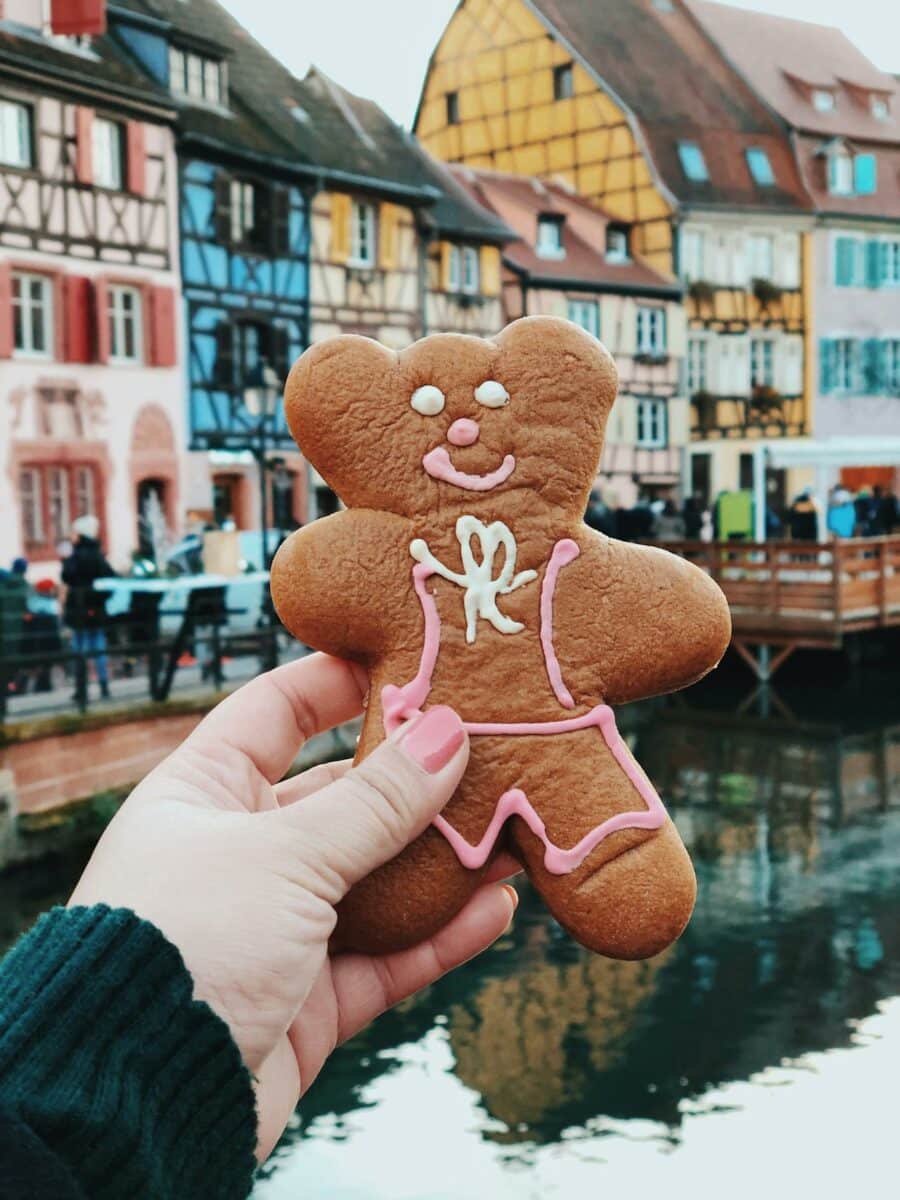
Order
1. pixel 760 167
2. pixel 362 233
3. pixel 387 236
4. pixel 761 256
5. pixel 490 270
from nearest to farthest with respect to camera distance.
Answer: pixel 362 233
pixel 387 236
pixel 490 270
pixel 761 256
pixel 760 167

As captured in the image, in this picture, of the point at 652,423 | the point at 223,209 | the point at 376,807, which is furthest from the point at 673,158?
the point at 376,807

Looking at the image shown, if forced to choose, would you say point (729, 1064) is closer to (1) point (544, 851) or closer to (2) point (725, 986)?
(2) point (725, 986)

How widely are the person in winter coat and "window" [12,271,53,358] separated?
3.32 m

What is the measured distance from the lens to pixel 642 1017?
266 inches

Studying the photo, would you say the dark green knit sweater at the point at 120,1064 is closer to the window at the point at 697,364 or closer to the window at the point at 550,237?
the window at the point at 550,237

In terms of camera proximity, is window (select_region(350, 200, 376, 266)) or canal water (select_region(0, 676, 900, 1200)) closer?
canal water (select_region(0, 676, 900, 1200))

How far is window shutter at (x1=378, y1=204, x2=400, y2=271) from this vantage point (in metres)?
13.9

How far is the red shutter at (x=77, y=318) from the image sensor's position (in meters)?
10.8

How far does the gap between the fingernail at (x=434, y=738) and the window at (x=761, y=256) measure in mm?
17296

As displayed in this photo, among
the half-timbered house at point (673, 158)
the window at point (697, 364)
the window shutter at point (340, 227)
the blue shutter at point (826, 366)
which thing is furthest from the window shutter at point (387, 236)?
the blue shutter at point (826, 366)

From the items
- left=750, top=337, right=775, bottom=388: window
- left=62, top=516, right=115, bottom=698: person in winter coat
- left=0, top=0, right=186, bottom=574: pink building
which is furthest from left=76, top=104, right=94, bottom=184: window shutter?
left=750, top=337, right=775, bottom=388: window

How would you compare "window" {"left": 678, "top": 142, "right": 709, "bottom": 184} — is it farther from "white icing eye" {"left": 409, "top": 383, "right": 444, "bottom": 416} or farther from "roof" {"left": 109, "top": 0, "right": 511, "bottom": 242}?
"white icing eye" {"left": 409, "top": 383, "right": 444, "bottom": 416}

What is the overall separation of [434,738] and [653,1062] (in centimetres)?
537

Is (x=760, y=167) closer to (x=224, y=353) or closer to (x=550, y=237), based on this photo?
(x=550, y=237)
